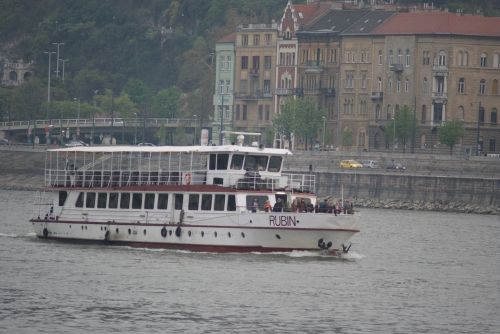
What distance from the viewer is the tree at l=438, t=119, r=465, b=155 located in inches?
6752

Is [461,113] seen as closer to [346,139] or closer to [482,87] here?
[482,87]

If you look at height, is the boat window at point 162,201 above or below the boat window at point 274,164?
below

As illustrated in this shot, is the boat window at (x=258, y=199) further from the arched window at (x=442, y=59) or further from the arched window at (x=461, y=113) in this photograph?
the arched window at (x=461, y=113)

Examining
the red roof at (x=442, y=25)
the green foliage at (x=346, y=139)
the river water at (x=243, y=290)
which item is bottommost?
the river water at (x=243, y=290)

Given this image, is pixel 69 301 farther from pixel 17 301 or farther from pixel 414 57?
pixel 414 57

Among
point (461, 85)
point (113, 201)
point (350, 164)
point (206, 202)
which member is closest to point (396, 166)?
point (350, 164)

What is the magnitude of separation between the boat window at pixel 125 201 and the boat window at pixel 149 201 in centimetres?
92

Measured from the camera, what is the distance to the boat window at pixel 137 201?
311 ft

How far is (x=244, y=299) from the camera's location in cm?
7806

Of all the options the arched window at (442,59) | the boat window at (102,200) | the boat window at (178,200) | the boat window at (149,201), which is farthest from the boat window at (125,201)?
the arched window at (442,59)

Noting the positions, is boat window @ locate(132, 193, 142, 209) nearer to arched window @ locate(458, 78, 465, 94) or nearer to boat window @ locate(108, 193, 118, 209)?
boat window @ locate(108, 193, 118, 209)

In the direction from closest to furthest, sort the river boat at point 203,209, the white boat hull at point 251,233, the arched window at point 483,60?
the white boat hull at point 251,233 < the river boat at point 203,209 < the arched window at point 483,60

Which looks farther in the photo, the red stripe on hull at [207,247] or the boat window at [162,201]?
the boat window at [162,201]

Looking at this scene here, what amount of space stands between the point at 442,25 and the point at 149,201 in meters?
87.5
